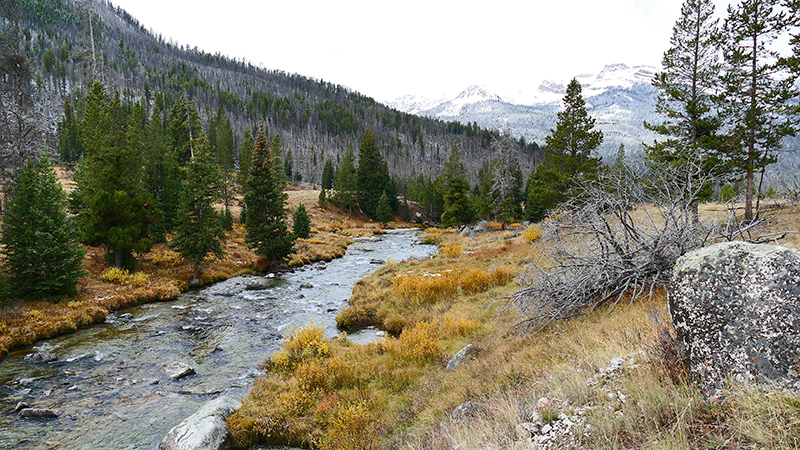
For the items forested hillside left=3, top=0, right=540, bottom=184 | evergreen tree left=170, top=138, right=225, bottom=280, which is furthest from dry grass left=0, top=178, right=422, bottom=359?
forested hillside left=3, top=0, right=540, bottom=184

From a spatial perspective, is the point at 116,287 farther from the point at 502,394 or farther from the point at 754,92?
the point at 754,92

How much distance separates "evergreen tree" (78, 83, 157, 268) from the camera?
2123 centimetres

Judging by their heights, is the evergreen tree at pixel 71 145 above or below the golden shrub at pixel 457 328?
above

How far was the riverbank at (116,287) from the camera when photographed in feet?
43.6

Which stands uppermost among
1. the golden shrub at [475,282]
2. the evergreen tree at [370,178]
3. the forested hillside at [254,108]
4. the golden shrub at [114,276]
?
the forested hillside at [254,108]

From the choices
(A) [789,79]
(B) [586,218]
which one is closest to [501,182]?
(A) [789,79]

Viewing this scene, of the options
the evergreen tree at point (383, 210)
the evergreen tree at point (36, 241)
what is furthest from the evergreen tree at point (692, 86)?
the evergreen tree at point (383, 210)

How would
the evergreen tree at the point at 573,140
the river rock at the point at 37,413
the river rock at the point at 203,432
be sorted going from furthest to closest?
the evergreen tree at the point at 573,140 < the river rock at the point at 37,413 < the river rock at the point at 203,432

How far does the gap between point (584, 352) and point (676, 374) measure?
1.72 m

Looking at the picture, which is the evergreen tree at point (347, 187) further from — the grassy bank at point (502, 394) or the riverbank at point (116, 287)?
the grassy bank at point (502, 394)

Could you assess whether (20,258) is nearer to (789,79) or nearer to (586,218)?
(586,218)

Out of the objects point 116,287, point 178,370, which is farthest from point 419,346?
point 116,287

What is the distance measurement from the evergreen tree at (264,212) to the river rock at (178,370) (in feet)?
54.2

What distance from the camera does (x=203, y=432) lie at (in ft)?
22.9
